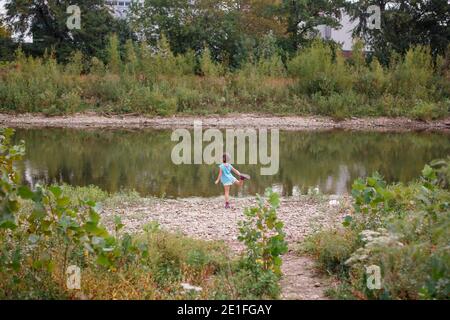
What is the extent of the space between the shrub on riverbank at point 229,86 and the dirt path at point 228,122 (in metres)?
0.55

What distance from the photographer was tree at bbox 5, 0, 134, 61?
3853 centimetres

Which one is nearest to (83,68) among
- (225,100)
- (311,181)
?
(225,100)

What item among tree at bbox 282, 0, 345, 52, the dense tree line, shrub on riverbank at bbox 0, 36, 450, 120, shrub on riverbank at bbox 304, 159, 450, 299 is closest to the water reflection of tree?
shrub on riverbank at bbox 0, 36, 450, 120

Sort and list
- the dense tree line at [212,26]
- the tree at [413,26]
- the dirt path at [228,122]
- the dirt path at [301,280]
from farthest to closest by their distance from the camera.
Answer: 1. the dense tree line at [212,26]
2. the tree at [413,26]
3. the dirt path at [228,122]
4. the dirt path at [301,280]

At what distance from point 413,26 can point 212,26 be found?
506 inches

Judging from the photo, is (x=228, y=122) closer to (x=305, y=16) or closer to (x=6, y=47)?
(x=305, y=16)

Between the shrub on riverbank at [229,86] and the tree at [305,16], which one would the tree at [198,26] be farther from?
the shrub on riverbank at [229,86]

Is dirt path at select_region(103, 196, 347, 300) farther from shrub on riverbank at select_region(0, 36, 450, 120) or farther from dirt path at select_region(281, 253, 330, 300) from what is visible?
shrub on riverbank at select_region(0, 36, 450, 120)

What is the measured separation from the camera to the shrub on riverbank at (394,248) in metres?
4.92

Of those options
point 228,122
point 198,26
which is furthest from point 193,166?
point 198,26

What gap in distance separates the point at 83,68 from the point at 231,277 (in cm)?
3115

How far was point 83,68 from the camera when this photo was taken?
35.5 metres

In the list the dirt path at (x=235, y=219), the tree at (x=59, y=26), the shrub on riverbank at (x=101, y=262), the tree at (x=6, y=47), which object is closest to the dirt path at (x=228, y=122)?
the tree at (x=59, y=26)
